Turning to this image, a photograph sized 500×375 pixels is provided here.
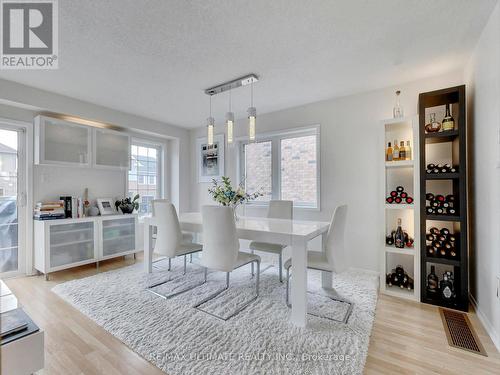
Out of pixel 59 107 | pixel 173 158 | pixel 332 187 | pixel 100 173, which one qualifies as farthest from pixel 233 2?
Result: pixel 173 158

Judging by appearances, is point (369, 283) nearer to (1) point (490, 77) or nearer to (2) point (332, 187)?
(2) point (332, 187)

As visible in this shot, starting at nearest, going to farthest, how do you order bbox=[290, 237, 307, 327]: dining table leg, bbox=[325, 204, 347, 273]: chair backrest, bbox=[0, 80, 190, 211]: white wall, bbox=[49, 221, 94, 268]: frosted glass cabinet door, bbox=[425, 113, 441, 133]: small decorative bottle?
1. bbox=[290, 237, 307, 327]: dining table leg
2. bbox=[325, 204, 347, 273]: chair backrest
3. bbox=[425, 113, 441, 133]: small decorative bottle
4. bbox=[0, 80, 190, 211]: white wall
5. bbox=[49, 221, 94, 268]: frosted glass cabinet door

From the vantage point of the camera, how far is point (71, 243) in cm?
346

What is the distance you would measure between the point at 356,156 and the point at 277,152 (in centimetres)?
124

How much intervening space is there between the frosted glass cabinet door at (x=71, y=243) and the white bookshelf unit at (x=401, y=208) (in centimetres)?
376

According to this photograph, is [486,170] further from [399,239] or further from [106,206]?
[106,206]

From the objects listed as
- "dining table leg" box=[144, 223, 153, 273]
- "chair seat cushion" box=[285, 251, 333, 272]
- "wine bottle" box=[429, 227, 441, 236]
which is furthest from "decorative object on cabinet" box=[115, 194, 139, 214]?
"wine bottle" box=[429, 227, 441, 236]

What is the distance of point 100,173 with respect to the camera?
4102 mm

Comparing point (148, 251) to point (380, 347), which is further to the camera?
point (148, 251)

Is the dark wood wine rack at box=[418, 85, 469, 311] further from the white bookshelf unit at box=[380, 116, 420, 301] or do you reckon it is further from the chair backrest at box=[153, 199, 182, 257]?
the chair backrest at box=[153, 199, 182, 257]

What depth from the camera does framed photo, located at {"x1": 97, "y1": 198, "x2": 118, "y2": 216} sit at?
391 centimetres

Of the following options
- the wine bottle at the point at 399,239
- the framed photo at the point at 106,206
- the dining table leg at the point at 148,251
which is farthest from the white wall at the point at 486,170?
the framed photo at the point at 106,206

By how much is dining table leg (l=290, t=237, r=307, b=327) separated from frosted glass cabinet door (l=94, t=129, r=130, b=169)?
10.6 ft

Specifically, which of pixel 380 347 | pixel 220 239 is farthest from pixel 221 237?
pixel 380 347
